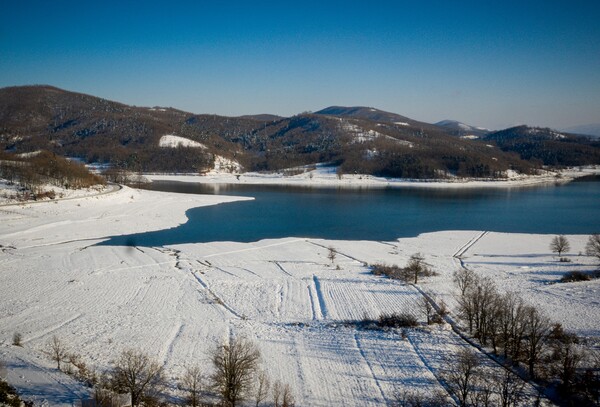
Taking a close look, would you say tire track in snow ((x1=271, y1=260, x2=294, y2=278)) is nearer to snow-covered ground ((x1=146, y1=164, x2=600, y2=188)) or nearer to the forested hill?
snow-covered ground ((x1=146, y1=164, x2=600, y2=188))

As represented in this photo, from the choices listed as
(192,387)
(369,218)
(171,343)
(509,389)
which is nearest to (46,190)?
(369,218)

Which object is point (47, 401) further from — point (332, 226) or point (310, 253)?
point (332, 226)

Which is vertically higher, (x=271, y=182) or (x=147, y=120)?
(x=147, y=120)

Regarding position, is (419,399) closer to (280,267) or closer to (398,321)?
(398,321)

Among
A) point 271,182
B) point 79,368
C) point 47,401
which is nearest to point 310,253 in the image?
point 79,368

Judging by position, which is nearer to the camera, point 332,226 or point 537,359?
point 537,359

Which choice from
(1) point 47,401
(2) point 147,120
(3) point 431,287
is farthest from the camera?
(2) point 147,120

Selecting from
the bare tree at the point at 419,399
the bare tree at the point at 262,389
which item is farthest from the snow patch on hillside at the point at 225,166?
the bare tree at the point at 419,399
